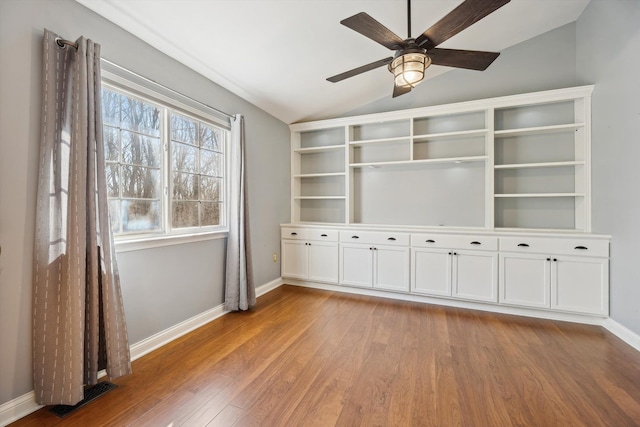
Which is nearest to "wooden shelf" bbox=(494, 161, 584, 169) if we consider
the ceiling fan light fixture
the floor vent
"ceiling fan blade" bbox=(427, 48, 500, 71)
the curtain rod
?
"ceiling fan blade" bbox=(427, 48, 500, 71)

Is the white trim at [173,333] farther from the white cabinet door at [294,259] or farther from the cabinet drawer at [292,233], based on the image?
the cabinet drawer at [292,233]

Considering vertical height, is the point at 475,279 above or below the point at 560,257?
below

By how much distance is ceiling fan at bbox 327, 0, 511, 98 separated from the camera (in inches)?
59.4

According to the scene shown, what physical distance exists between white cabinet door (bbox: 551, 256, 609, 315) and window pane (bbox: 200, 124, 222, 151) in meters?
3.68

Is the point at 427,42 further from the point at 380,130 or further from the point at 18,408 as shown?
the point at 18,408

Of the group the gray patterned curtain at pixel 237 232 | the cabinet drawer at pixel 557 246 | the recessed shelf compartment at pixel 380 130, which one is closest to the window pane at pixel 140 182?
the gray patterned curtain at pixel 237 232

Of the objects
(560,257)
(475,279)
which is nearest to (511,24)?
(560,257)

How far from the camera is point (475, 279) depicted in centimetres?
310

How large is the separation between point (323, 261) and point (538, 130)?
2.95 meters

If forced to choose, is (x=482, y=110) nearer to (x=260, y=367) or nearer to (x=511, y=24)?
(x=511, y=24)

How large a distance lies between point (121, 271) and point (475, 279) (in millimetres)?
3359

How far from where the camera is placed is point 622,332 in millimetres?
2416

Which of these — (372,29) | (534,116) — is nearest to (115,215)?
(372,29)

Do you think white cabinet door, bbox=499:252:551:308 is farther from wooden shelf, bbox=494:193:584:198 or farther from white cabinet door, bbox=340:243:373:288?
white cabinet door, bbox=340:243:373:288
